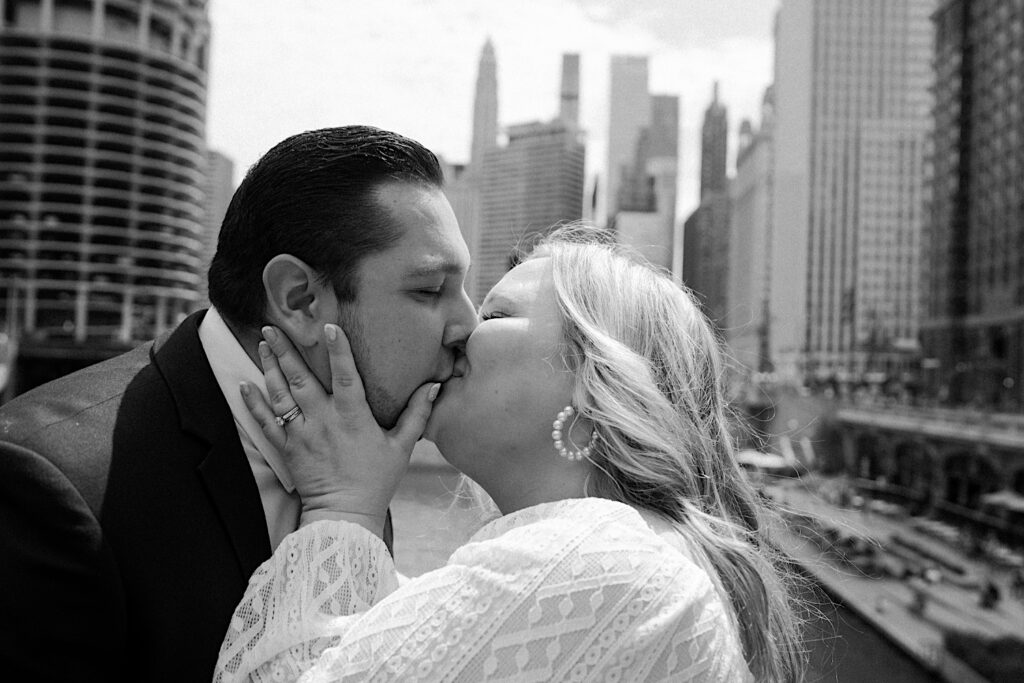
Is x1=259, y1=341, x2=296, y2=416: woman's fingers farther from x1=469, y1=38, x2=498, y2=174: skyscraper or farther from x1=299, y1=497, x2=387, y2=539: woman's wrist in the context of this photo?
x1=469, y1=38, x2=498, y2=174: skyscraper

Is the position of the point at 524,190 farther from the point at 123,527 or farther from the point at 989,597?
the point at 989,597

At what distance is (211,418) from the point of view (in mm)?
2148

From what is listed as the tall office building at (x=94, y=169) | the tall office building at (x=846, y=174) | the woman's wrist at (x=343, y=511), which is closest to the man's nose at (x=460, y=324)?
the woman's wrist at (x=343, y=511)

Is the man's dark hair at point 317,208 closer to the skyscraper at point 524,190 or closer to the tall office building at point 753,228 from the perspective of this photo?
the skyscraper at point 524,190

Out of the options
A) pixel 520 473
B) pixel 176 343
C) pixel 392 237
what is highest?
pixel 392 237

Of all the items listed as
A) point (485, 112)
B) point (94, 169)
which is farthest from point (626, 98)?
point (94, 169)

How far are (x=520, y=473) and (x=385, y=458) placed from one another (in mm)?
383

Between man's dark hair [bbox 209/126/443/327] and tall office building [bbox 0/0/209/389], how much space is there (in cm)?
7610

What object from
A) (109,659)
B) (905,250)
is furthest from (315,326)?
(905,250)

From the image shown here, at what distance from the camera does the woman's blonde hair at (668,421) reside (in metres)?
2.25

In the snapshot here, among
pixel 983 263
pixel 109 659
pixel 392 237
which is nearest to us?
pixel 109 659

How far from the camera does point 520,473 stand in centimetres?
243

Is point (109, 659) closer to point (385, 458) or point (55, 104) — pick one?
point (385, 458)

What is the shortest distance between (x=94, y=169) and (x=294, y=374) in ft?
280
